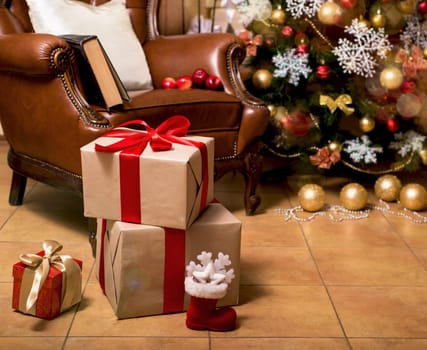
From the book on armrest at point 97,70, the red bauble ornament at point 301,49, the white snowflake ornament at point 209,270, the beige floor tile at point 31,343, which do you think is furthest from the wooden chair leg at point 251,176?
the beige floor tile at point 31,343

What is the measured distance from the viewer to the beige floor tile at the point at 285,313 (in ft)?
5.85

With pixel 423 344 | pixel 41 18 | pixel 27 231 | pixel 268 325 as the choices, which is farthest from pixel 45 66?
pixel 423 344

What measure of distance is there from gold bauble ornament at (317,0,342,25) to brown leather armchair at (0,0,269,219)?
1.23 ft

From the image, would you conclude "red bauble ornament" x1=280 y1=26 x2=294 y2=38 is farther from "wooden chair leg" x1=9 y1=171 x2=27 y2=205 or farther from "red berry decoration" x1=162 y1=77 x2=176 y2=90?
"wooden chair leg" x1=9 y1=171 x2=27 y2=205

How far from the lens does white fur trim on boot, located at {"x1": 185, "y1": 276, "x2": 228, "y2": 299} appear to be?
1.70 m

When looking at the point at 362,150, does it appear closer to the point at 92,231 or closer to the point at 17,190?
the point at 92,231

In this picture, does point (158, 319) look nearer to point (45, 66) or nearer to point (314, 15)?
point (45, 66)

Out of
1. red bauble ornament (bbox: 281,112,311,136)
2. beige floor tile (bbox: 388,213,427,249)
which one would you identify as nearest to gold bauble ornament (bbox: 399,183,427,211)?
beige floor tile (bbox: 388,213,427,249)

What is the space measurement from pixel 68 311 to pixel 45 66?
861 millimetres

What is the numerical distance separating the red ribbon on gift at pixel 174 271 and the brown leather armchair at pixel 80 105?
0.57 m

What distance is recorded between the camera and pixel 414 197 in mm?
2773

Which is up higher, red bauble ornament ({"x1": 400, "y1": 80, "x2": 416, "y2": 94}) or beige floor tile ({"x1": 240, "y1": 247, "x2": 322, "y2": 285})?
red bauble ornament ({"x1": 400, "y1": 80, "x2": 416, "y2": 94})

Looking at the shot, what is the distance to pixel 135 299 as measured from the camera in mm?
1822

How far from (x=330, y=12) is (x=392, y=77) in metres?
0.38
